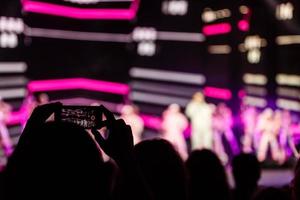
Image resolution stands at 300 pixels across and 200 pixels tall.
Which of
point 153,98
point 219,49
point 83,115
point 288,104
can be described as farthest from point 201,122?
point 83,115

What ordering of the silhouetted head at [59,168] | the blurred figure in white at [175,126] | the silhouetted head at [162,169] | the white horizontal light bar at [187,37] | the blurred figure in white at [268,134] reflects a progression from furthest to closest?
the white horizontal light bar at [187,37] < the blurred figure in white at [175,126] < the blurred figure in white at [268,134] < the silhouetted head at [162,169] < the silhouetted head at [59,168]

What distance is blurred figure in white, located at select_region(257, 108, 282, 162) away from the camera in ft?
20.4

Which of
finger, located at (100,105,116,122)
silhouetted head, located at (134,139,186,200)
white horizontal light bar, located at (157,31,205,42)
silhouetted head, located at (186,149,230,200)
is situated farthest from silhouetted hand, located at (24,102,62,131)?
white horizontal light bar, located at (157,31,205,42)

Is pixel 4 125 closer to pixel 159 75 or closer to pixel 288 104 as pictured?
pixel 159 75

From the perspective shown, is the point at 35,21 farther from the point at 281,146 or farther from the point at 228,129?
the point at 281,146

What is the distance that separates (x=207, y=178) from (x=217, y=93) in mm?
4163

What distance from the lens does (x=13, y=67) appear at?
242 inches

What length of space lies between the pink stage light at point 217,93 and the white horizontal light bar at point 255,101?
190 millimetres

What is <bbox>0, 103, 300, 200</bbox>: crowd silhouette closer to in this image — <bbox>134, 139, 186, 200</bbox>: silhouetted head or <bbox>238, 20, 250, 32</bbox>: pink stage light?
<bbox>134, 139, 186, 200</bbox>: silhouetted head

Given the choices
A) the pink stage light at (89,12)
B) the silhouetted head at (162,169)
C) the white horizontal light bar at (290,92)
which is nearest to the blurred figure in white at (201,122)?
the white horizontal light bar at (290,92)

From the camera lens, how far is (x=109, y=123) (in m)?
1.21

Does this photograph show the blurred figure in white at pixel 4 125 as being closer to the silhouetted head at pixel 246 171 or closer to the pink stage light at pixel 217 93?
the pink stage light at pixel 217 93

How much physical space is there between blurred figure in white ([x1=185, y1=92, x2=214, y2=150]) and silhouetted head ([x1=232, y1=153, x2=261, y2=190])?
3365 millimetres

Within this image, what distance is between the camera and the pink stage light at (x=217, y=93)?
6.44 meters
